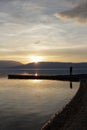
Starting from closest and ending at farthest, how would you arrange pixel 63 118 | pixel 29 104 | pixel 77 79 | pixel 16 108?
pixel 63 118 → pixel 16 108 → pixel 29 104 → pixel 77 79

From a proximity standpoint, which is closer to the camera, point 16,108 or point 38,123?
point 38,123

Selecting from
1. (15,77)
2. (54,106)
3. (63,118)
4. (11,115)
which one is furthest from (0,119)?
(15,77)

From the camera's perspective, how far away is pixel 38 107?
28.8m

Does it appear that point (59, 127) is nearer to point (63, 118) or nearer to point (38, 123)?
point (63, 118)

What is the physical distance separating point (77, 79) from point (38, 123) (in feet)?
165

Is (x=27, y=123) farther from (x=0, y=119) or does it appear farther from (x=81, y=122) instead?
(x=81, y=122)

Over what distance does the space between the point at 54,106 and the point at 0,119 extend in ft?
26.1

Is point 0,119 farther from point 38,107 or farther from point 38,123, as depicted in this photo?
point 38,107

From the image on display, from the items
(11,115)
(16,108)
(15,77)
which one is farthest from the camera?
(15,77)

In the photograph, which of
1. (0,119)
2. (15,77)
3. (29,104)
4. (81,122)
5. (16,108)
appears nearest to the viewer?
(81,122)

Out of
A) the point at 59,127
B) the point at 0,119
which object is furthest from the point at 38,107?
the point at 59,127

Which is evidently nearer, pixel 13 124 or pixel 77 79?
pixel 13 124

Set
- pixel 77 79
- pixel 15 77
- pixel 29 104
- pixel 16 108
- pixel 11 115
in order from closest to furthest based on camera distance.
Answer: pixel 11 115
pixel 16 108
pixel 29 104
pixel 77 79
pixel 15 77

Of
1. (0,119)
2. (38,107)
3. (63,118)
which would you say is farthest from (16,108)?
(63,118)
